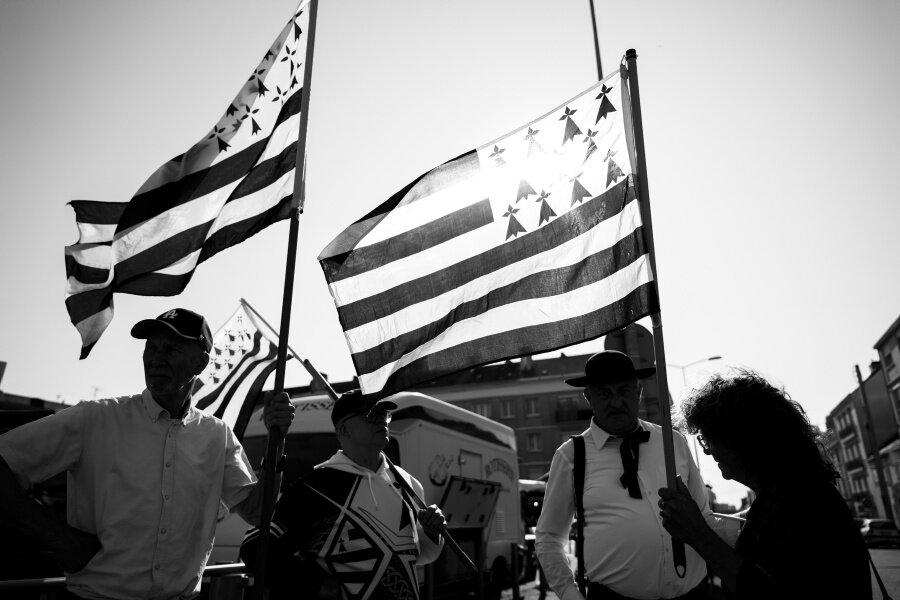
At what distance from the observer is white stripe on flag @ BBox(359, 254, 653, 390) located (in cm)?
284

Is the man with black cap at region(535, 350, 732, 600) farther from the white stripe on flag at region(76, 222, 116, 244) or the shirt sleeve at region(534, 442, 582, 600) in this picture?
the white stripe on flag at region(76, 222, 116, 244)

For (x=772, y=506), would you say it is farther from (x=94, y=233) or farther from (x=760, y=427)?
(x=94, y=233)

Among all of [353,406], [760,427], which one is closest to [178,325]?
[353,406]

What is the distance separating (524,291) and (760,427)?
4.59 feet

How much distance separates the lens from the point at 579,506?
312cm

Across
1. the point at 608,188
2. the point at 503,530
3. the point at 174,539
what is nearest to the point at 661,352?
the point at 608,188

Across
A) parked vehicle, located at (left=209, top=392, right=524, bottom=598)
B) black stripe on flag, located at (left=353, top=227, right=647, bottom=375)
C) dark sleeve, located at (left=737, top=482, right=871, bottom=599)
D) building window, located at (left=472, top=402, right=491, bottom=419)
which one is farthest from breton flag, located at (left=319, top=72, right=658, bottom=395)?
building window, located at (left=472, top=402, right=491, bottom=419)

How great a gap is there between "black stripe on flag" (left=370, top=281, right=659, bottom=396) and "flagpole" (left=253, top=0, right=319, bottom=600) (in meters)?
0.61

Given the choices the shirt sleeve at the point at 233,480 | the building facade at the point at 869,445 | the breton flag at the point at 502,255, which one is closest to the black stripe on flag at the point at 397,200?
the breton flag at the point at 502,255

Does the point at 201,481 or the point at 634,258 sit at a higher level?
the point at 634,258

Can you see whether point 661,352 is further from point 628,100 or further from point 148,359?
point 148,359

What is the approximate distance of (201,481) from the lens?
103 inches

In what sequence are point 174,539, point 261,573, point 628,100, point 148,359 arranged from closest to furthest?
point 174,539 → point 261,573 → point 148,359 → point 628,100

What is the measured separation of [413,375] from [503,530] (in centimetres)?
862
